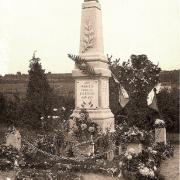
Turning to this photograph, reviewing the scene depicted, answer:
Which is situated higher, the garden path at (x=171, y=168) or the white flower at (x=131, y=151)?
the white flower at (x=131, y=151)

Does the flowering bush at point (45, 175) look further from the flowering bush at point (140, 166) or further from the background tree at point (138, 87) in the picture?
the background tree at point (138, 87)

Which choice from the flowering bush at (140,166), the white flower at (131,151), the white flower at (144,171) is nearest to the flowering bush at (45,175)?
the flowering bush at (140,166)

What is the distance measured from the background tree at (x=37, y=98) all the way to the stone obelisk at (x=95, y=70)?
16.6 feet

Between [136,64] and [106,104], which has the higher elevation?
[136,64]

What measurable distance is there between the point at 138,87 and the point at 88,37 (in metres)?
3.71

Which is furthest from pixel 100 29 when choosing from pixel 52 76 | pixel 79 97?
pixel 52 76

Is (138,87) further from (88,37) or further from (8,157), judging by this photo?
(8,157)

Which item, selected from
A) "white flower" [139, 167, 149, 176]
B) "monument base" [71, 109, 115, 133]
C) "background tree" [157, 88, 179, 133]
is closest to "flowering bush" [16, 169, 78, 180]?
"white flower" [139, 167, 149, 176]

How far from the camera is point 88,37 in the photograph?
1159 centimetres

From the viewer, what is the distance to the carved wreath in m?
11.6

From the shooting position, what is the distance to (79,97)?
38.2 ft

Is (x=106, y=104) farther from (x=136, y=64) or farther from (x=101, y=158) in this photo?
(x=136, y=64)

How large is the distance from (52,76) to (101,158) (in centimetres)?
2145

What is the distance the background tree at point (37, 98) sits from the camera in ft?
54.3
